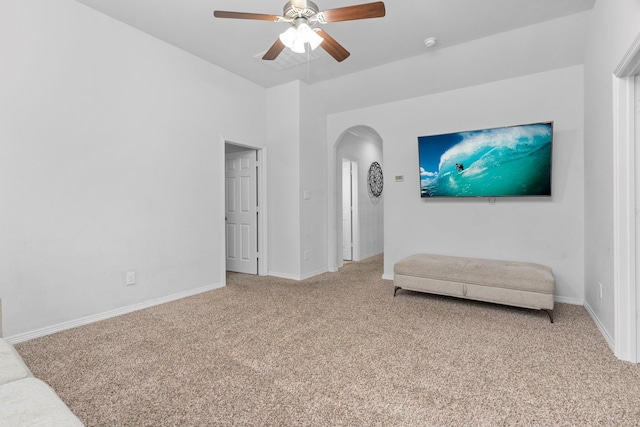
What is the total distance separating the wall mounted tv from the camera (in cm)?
341

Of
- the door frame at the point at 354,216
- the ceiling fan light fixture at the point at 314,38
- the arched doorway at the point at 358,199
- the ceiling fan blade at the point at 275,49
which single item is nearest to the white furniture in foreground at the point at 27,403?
the ceiling fan light fixture at the point at 314,38

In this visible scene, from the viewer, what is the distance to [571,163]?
11.1ft

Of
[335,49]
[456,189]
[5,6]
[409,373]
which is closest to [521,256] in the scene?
[456,189]

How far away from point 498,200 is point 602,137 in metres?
1.33

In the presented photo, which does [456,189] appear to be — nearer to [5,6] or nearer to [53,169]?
[53,169]

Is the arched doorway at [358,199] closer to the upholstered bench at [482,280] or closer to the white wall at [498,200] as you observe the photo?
the white wall at [498,200]

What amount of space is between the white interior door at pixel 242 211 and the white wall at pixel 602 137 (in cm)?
397

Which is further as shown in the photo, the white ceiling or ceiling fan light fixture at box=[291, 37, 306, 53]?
the white ceiling

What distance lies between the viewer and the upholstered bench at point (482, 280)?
9.53ft

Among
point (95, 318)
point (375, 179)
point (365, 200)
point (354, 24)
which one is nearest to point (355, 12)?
point (354, 24)

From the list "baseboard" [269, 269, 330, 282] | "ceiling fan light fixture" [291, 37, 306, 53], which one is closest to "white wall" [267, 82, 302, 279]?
"baseboard" [269, 269, 330, 282]

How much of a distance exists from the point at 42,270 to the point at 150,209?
3.41ft

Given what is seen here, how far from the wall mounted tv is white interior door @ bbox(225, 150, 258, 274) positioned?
2.49 meters

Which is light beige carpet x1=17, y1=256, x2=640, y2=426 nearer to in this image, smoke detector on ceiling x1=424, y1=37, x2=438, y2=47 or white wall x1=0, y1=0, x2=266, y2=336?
white wall x1=0, y1=0, x2=266, y2=336
